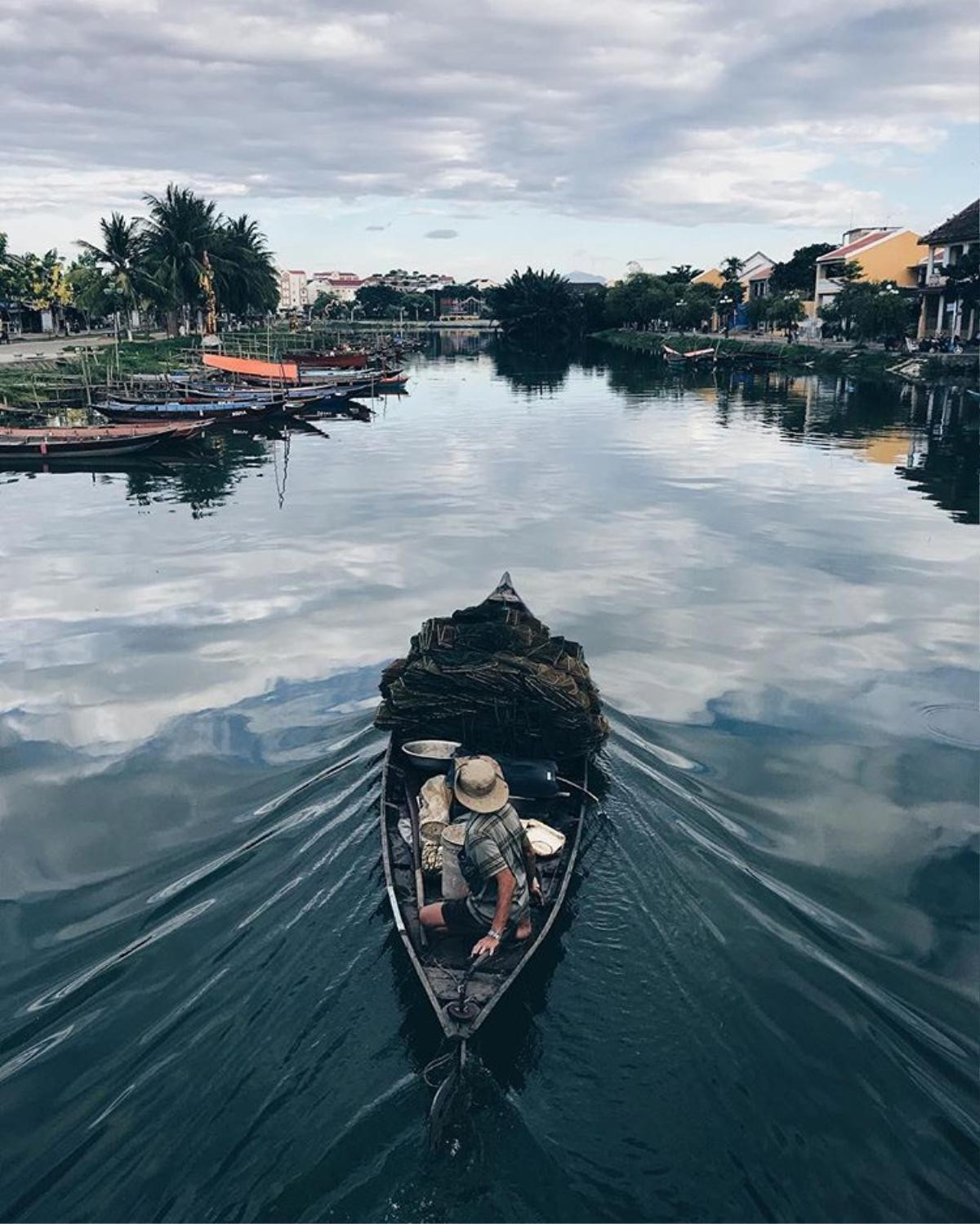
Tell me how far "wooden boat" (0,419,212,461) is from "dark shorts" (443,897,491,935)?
35489mm

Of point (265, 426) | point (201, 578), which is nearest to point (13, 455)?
point (265, 426)

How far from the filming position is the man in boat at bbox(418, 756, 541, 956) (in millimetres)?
7680

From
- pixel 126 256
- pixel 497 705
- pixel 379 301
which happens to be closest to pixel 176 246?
pixel 126 256

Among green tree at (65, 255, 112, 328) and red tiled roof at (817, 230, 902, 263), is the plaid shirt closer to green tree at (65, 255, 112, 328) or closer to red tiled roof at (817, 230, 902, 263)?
green tree at (65, 255, 112, 328)

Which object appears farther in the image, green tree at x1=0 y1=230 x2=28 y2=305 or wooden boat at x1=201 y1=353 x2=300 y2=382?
green tree at x1=0 y1=230 x2=28 y2=305

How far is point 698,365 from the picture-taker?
9056cm

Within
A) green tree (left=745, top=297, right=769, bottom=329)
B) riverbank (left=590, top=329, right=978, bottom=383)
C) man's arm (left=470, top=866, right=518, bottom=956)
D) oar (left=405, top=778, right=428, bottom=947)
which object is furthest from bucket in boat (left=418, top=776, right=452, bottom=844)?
green tree (left=745, top=297, right=769, bottom=329)

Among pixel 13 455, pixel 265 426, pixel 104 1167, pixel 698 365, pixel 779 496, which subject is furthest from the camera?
pixel 698 365

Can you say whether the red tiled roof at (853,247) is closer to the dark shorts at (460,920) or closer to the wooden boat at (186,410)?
the wooden boat at (186,410)

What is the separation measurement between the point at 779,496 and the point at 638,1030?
1082 inches

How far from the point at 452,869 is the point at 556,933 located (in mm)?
1270

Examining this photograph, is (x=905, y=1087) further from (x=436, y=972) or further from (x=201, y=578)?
(x=201, y=578)

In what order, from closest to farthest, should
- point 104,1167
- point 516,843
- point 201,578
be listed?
point 104,1167 < point 516,843 < point 201,578

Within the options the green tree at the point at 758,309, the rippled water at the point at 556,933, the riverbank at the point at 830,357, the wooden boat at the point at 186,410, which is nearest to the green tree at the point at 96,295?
the wooden boat at the point at 186,410
